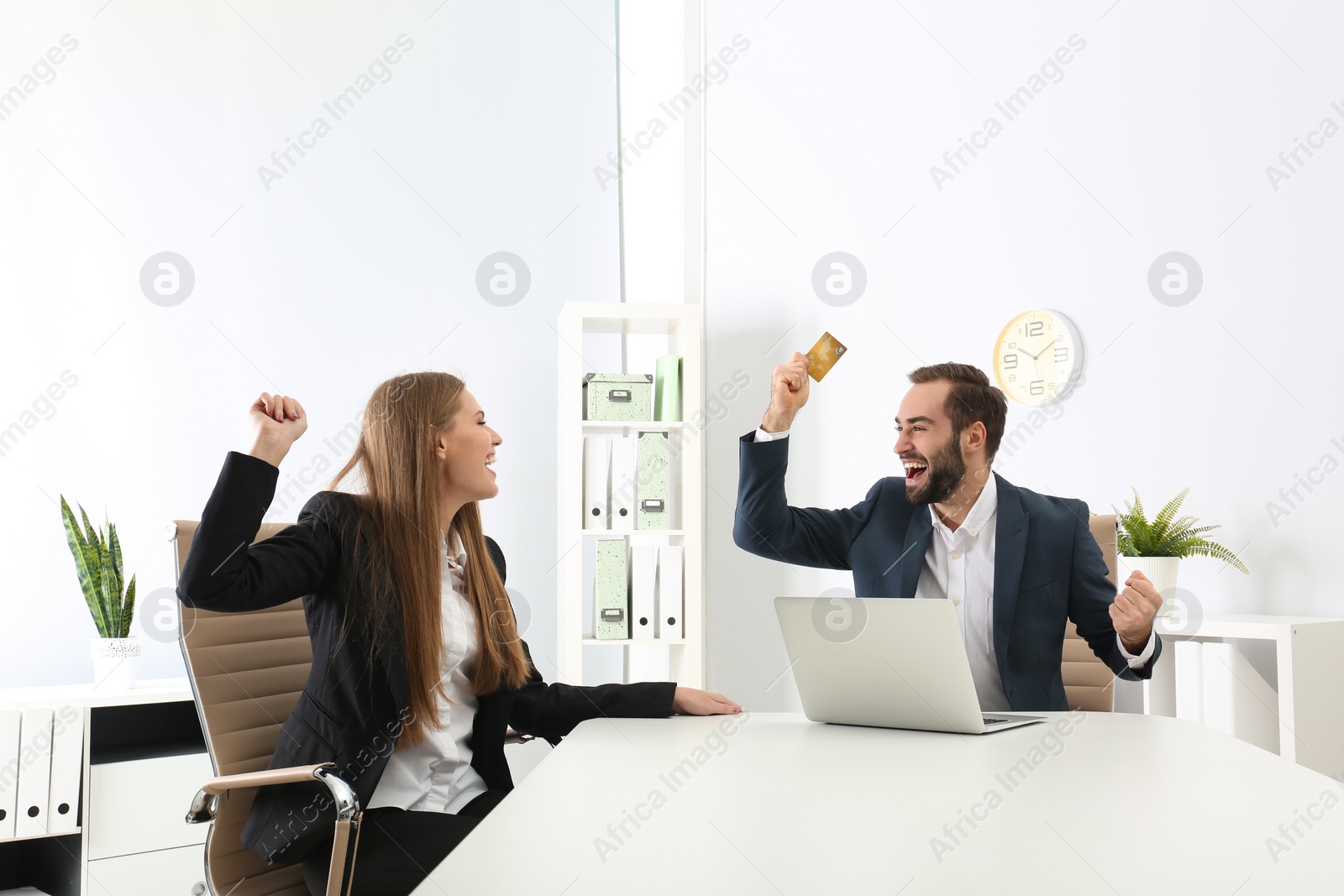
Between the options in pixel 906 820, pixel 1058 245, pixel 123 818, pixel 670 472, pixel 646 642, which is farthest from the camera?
pixel 670 472

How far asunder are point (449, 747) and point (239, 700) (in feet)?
1.23

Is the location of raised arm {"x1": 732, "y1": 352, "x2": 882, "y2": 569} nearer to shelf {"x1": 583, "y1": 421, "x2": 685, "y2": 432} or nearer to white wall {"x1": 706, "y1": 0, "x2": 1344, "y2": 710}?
white wall {"x1": 706, "y1": 0, "x2": 1344, "y2": 710}

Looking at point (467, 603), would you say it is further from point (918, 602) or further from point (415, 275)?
point (415, 275)

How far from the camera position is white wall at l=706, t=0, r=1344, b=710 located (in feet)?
7.28

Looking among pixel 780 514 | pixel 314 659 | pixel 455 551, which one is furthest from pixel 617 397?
pixel 314 659

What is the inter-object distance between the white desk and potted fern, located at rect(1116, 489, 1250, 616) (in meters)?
1.05

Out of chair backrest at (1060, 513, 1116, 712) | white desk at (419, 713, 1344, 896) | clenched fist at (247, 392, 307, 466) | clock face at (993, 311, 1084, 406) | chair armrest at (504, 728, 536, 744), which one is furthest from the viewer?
clock face at (993, 311, 1084, 406)

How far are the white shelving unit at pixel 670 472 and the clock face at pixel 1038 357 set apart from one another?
1071 millimetres

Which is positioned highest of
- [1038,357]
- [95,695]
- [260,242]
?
[260,242]

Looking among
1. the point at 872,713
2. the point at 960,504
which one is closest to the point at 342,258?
the point at 960,504

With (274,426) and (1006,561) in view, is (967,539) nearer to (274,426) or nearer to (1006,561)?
(1006,561)

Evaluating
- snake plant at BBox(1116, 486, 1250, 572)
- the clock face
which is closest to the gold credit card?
snake plant at BBox(1116, 486, 1250, 572)

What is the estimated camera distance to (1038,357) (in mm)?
2754

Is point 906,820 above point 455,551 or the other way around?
the other way around
